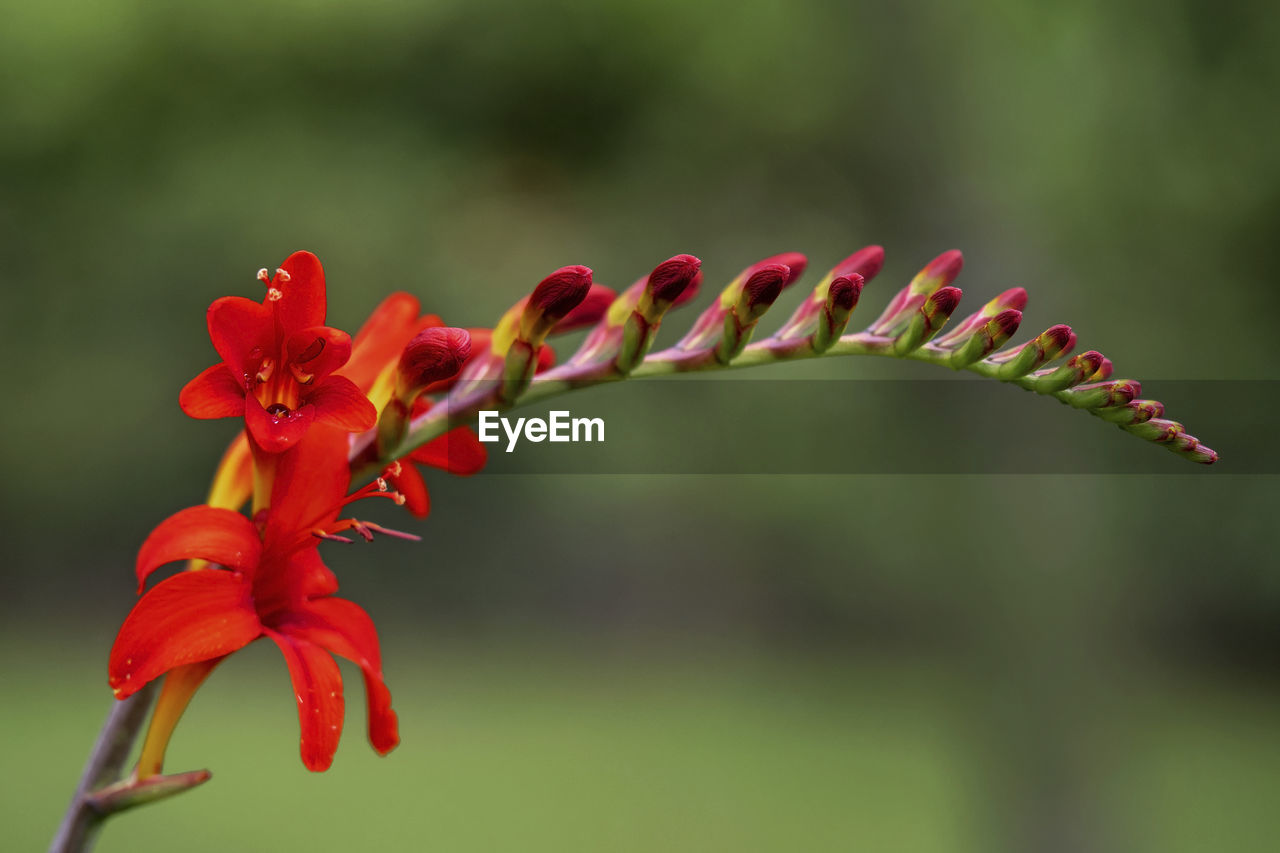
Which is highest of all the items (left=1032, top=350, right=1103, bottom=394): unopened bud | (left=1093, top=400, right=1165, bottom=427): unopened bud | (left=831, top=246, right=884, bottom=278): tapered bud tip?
(left=831, top=246, right=884, bottom=278): tapered bud tip

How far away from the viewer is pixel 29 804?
2.88 meters

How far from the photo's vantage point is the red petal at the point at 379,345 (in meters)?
0.54

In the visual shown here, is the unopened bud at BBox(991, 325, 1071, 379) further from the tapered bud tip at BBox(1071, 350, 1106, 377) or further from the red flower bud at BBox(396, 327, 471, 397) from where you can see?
the red flower bud at BBox(396, 327, 471, 397)

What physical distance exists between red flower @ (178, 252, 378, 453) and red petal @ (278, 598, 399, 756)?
8 centimetres

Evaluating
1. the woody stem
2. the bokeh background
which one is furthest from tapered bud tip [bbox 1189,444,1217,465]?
the bokeh background

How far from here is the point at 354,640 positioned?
434 mm

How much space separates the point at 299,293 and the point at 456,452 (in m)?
0.12

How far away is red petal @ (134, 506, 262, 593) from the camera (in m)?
0.41

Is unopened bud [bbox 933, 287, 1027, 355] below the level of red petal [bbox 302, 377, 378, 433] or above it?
above

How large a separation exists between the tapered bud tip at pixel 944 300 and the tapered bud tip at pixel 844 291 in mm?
35

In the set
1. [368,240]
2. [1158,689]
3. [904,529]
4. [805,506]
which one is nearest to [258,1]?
[368,240]

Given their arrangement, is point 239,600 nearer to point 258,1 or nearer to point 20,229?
point 258,1

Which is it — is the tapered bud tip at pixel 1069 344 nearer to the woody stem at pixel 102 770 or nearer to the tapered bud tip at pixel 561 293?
the tapered bud tip at pixel 561 293

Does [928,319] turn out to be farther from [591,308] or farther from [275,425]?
[275,425]
